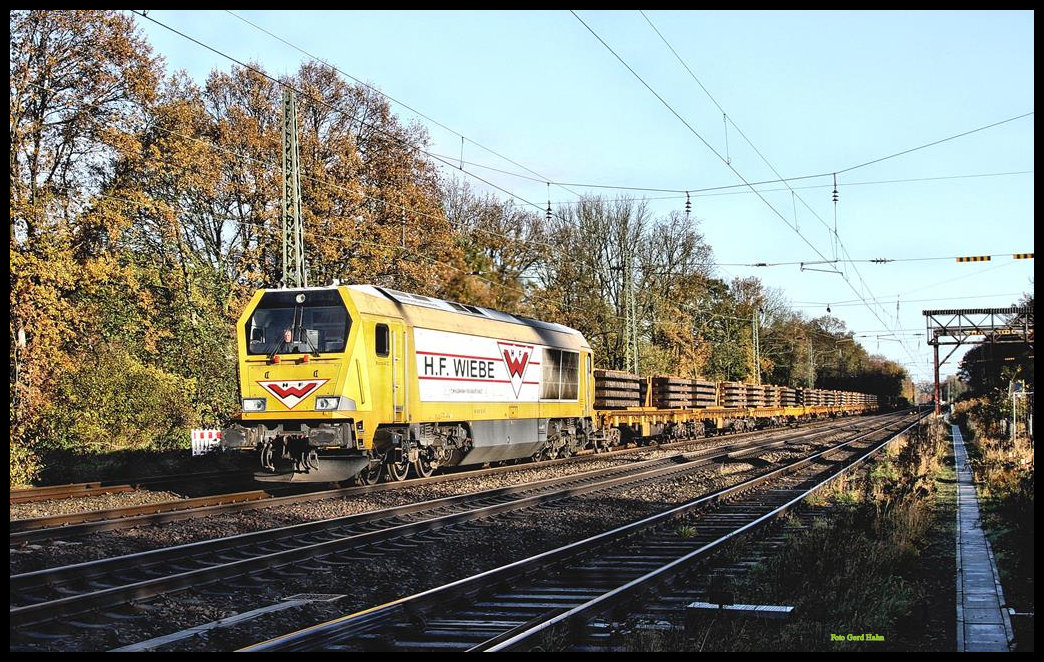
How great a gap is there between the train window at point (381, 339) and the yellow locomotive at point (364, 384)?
2 centimetres

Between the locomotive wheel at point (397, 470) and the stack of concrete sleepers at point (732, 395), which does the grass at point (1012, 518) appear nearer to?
the locomotive wheel at point (397, 470)

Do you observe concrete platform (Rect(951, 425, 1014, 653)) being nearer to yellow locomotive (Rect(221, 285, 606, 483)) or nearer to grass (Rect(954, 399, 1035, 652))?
grass (Rect(954, 399, 1035, 652))

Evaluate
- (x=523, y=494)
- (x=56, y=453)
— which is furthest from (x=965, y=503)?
(x=56, y=453)

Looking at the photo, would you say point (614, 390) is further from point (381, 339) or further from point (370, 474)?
point (381, 339)


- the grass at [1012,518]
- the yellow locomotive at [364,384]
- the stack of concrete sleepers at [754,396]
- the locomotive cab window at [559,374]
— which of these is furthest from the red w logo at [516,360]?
the stack of concrete sleepers at [754,396]

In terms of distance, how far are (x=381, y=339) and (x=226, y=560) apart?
22.0ft

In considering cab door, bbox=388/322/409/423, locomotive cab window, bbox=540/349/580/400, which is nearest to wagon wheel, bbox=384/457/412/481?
cab door, bbox=388/322/409/423

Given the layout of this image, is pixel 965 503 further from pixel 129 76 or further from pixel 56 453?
pixel 129 76

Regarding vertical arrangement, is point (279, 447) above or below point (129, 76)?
below

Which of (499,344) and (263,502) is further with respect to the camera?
(499,344)

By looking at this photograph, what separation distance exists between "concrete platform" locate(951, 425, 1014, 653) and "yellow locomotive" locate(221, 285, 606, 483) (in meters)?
9.12

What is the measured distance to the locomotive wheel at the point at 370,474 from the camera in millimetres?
17438

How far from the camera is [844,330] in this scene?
107 meters

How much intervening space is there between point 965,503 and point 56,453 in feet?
64.4
